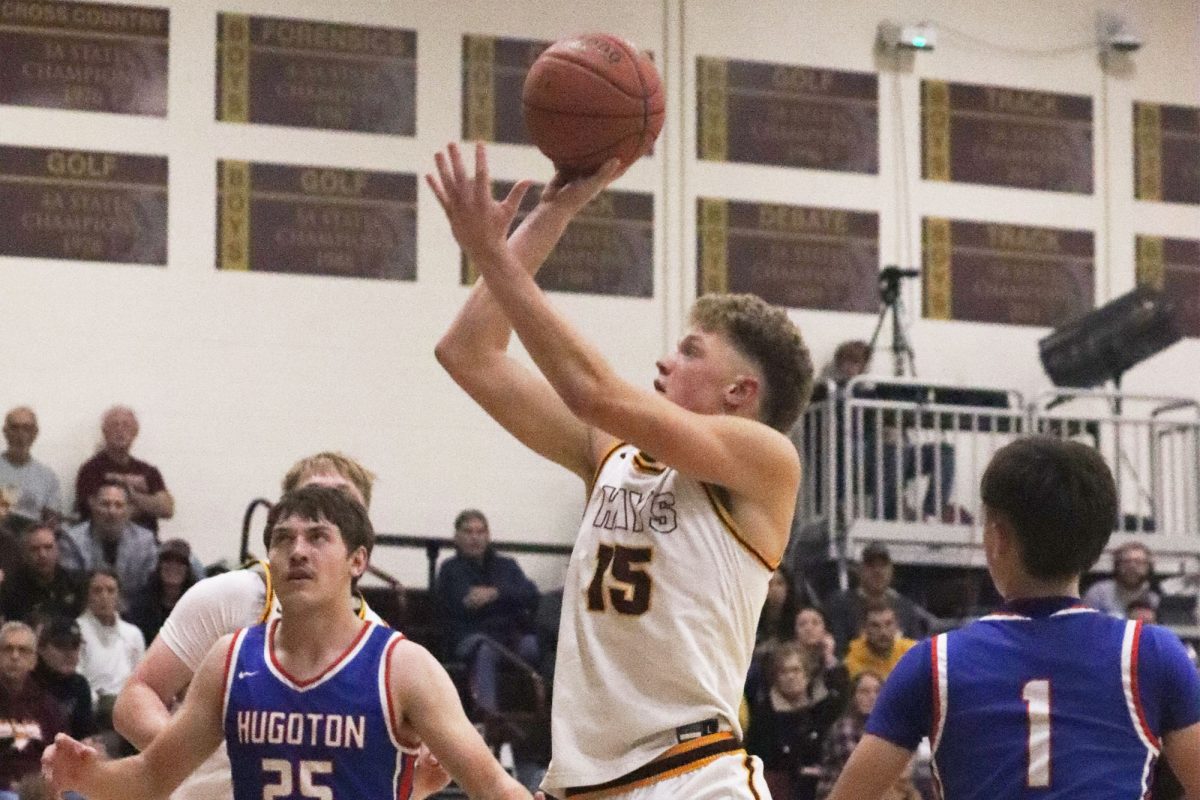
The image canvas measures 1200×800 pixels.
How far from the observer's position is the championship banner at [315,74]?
46.0ft

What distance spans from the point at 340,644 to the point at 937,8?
39.8ft

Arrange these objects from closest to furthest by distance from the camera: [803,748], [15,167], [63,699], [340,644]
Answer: [340,644], [63,699], [803,748], [15,167]

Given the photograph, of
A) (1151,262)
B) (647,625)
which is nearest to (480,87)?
(1151,262)

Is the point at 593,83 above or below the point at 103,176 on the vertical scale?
below

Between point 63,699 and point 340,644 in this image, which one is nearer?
point 340,644

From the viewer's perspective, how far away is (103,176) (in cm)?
1369

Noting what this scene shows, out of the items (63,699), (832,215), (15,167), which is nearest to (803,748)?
(63,699)

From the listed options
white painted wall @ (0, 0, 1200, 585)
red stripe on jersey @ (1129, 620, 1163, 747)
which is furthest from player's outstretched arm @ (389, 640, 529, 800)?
white painted wall @ (0, 0, 1200, 585)

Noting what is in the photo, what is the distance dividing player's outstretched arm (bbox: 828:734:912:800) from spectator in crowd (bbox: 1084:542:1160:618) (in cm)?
986

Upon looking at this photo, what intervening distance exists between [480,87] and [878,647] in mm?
4997

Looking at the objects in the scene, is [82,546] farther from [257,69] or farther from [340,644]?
[340,644]

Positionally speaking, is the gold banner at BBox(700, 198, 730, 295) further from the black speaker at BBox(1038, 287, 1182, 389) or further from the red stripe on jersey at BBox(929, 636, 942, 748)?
the red stripe on jersey at BBox(929, 636, 942, 748)

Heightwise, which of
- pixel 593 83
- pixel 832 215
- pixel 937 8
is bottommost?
pixel 593 83

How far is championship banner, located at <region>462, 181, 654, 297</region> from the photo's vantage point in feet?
47.5
